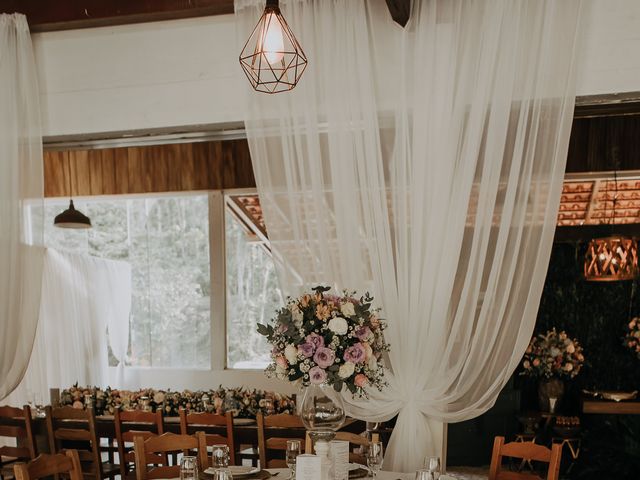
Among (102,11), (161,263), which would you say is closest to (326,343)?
(102,11)

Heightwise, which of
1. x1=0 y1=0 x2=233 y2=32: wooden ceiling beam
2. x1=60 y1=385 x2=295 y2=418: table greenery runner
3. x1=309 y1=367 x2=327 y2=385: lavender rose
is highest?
x1=0 y1=0 x2=233 y2=32: wooden ceiling beam

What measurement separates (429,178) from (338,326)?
4.49 ft

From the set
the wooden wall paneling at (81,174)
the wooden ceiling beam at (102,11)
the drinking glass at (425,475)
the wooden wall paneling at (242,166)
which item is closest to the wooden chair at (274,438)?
the drinking glass at (425,475)

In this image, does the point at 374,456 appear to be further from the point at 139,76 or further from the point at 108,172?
the point at 108,172

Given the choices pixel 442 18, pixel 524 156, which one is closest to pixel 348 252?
pixel 524 156

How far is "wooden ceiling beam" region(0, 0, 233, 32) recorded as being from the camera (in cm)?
457

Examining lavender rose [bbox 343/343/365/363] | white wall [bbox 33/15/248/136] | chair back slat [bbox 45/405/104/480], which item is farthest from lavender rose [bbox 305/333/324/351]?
chair back slat [bbox 45/405/104/480]

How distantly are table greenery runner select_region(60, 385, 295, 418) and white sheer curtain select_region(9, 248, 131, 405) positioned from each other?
6.85 ft

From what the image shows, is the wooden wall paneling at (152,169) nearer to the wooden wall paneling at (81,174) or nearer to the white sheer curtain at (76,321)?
the wooden wall paneling at (81,174)

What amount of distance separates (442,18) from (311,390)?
2.28m

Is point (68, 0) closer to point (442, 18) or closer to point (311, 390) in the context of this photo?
point (442, 18)

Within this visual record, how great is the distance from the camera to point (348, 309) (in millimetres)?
3219

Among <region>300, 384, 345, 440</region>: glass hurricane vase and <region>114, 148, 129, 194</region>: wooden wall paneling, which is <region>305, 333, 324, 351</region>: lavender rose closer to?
<region>300, 384, 345, 440</region>: glass hurricane vase

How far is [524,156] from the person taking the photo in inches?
160
